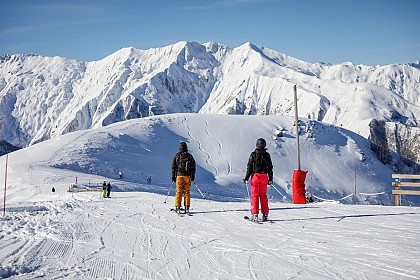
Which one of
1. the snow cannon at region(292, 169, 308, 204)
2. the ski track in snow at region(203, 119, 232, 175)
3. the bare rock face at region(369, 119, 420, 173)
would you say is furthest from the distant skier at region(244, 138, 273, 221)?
the bare rock face at region(369, 119, 420, 173)

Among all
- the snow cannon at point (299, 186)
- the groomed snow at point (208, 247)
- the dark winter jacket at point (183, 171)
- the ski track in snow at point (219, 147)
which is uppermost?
the ski track in snow at point (219, 147)

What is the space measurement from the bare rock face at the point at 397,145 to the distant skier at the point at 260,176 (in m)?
88.2

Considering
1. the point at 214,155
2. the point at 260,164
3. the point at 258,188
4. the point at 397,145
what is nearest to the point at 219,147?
the point at 214,155

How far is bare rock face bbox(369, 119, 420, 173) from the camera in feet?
306

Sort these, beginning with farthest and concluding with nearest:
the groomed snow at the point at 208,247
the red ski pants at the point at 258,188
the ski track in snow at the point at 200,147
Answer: the ski track in snow at the point at 200,147, the red ski pants at the point at 258,188, the groomed snow at the point at 208,247

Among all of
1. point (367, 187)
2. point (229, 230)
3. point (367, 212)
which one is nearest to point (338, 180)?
point (367, 187)

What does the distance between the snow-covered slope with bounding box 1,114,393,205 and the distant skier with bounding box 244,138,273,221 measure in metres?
35.5

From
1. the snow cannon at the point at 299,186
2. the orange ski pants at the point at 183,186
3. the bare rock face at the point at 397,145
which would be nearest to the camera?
the orange ski pants at the point at 183,186

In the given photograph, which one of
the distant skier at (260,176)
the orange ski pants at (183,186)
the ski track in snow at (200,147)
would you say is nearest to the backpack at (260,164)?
the distant skier at (260,176)

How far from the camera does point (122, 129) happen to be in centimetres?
8188

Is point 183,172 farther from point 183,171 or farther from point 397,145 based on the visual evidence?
point 397,145

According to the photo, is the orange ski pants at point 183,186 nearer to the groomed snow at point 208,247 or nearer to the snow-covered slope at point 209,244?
the snow-covered slope at point 209,244

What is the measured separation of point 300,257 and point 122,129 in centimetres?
7762

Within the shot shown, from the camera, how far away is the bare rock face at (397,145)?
93125 mm
